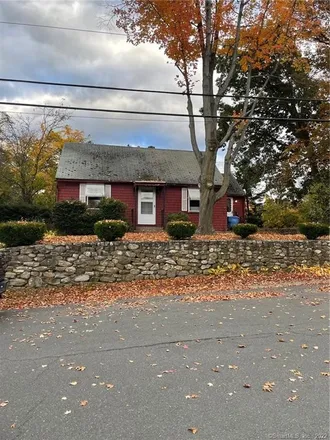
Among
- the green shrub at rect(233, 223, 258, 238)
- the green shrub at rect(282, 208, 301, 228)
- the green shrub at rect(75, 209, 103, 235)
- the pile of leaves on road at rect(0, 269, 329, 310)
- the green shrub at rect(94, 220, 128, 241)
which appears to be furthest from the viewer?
the green shrub at rect(282, 208, 301, 228)

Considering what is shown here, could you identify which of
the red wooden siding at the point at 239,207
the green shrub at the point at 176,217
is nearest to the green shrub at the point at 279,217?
the red wooden siding at the point at 239,207

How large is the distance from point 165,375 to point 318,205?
1414 cm

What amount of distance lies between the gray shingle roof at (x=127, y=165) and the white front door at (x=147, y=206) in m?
0.73

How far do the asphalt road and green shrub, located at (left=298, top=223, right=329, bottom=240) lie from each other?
5.98 metres

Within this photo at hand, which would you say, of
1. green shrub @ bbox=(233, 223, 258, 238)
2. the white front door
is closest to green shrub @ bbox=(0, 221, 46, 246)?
green shrub @ bbox=(233, 223, 258, 238)

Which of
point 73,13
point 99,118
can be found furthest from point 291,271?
point 99,118

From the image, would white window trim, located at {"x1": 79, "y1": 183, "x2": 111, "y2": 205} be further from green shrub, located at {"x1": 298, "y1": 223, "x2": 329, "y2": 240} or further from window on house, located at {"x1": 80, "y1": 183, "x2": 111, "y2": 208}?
green shrub, located at {"x1": 298, "y1": 223, "x2": 329, "y2": 240}

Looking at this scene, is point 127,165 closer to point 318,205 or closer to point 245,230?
point 245,230

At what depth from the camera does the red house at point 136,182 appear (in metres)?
18.0

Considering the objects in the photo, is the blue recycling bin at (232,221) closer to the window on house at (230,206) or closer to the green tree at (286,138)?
the window on house at (230,206)

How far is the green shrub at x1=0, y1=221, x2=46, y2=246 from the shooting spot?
30.0 ft

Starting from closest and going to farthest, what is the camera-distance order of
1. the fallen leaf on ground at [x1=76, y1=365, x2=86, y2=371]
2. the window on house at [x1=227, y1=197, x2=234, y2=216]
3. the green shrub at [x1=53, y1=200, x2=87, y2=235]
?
the fallen leaf on ground at [x1=76, y1=365, x2=86, y2=371] < the green shrub at [x1=53, y1=200, x2=87, y2=235] < the window on house at [x1=227, y1=197, x2=234, y2=216]

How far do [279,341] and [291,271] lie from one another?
6864 millimetres

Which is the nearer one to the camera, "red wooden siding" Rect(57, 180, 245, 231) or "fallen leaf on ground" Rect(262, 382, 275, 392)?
"fallen leaf on ground" Rect(262, 382, 275, 392)
